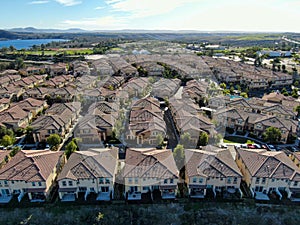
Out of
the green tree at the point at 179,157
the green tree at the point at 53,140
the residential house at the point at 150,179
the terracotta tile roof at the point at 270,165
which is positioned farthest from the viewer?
the green tree at the point at 53,140

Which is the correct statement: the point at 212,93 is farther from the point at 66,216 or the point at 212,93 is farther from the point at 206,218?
the point at 66,216

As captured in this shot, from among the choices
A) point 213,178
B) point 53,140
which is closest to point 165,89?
point 53,140

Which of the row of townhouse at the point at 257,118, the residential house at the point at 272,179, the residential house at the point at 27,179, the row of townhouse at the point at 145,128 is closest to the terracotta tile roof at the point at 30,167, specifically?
the residential house at the point at 27,179

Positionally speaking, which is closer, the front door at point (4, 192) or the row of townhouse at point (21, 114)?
the front door at point (4, 192)

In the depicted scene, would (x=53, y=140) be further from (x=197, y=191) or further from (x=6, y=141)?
(x=197, y=191)

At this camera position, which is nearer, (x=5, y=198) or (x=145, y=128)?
(x=5, y=198)

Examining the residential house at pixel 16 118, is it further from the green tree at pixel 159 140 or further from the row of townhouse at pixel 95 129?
the green tree at pixel 159 140
